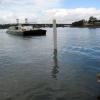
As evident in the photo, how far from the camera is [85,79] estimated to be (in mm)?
14734

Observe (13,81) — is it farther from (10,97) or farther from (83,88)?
(83,88)

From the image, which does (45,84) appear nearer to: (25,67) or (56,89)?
(56,89)

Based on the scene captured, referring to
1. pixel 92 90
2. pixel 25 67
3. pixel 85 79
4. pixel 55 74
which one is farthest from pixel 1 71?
pixel 92 90

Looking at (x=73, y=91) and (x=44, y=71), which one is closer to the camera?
(x=73, y=91)

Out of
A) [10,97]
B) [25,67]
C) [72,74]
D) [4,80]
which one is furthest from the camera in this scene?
[25,67]

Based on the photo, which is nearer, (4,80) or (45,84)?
(45,84)

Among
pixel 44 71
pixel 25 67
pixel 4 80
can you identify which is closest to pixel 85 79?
pixel 44 71

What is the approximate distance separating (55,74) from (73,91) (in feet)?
13.1

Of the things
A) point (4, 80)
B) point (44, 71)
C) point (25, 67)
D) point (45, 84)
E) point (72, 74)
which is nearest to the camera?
point (45, 84)

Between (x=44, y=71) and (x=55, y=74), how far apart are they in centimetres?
128

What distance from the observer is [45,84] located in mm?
13922

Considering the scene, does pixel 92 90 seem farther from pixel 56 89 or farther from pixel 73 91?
pixel 56 89

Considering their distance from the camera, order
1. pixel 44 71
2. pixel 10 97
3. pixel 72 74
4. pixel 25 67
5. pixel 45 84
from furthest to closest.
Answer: pixel 25 67 < pixel 44 71 < pixel 72 74 < pixel 45 84 < pixel 10 97

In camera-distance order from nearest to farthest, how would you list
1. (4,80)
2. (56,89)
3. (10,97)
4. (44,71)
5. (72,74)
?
(10,97)
(56,89)
(4,80)
(72,74)
(44,71)
